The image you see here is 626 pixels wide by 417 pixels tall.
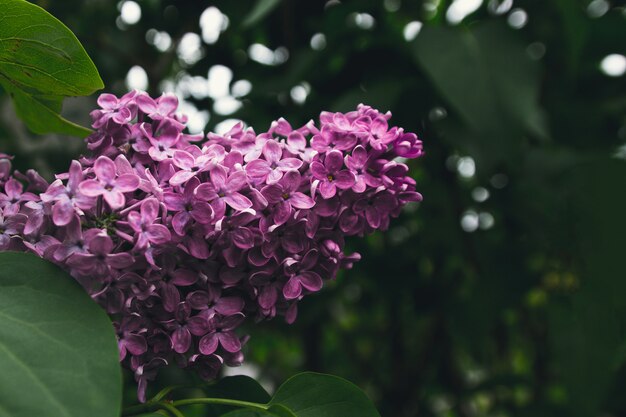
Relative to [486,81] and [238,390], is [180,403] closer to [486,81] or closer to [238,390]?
[238,390]

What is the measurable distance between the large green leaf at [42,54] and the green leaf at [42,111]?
3 cm

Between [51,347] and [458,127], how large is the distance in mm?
923

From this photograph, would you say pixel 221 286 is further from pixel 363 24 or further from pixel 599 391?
pixel 363 24

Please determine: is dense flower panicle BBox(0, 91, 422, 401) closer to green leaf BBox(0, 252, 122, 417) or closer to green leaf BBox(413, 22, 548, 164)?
green leaf BBox(0, 252, 122, 417)

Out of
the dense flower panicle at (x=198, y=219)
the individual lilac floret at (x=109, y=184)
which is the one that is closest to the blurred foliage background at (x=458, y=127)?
the dense flower panicle at (x=198, y=219)

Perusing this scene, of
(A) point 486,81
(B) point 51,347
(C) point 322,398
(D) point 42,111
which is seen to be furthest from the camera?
(A) point 486,81

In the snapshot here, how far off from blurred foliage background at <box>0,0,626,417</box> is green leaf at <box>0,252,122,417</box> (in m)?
0.72

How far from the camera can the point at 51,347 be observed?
1.49 feet

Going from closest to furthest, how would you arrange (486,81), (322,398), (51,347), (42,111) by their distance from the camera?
1. (51,347)
2. (322,398)
3. (42,111)
4. (486,81)

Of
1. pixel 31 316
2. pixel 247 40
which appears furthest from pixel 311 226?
pixel 247 40

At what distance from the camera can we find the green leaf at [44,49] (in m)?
0.58

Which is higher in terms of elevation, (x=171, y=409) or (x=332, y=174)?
(x=332, y=174)

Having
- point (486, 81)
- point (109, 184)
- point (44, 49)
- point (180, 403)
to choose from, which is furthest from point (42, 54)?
point (486, 81)

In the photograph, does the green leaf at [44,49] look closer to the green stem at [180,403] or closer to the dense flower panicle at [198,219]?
the dense flower panicle at [198,219]
